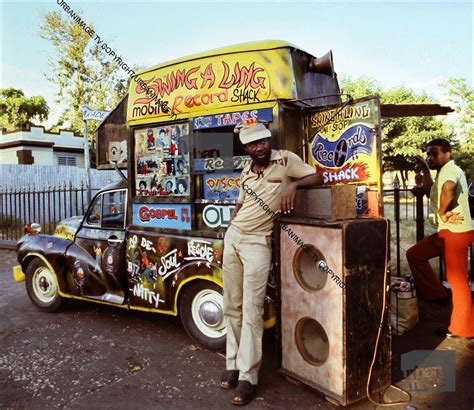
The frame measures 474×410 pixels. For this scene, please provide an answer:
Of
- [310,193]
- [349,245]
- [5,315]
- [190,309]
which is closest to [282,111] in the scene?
[310,193]

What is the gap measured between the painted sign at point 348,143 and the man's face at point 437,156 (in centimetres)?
105

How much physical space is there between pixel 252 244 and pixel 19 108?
3974cm

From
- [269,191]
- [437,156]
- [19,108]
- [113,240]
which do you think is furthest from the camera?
[19,108]

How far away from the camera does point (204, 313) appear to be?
4.28 meters

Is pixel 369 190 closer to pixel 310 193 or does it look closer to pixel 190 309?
pixel 310 193

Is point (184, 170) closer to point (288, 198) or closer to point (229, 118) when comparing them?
point (229, 118)

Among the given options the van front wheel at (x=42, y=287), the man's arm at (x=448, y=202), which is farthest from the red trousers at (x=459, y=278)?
the van front wheel at (x=42, y=287)

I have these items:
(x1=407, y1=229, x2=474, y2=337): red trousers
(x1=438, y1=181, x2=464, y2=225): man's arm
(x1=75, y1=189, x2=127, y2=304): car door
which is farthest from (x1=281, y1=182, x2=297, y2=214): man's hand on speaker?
(x1=75, y1=189, x2=127, y2=304): car door

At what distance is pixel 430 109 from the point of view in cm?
539

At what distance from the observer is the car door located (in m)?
4.99

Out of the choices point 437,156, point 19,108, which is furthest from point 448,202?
point 19,108

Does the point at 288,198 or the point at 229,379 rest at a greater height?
the point at 288,198

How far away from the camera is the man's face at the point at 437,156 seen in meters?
4.40

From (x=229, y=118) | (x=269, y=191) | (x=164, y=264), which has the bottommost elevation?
(x=164, y=264)
